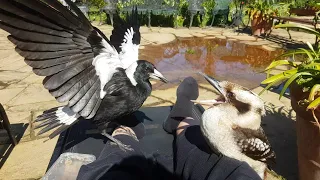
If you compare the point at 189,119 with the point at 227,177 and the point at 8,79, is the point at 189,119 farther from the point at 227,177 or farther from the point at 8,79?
the point at 8,79

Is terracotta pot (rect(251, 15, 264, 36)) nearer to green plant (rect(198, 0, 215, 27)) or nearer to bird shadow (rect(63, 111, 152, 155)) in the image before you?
green plant (rect(198, 0, 215, 27))

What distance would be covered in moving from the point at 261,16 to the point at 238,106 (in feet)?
20.4

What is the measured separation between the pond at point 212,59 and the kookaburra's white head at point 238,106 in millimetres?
2531

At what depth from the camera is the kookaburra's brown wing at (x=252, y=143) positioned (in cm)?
120

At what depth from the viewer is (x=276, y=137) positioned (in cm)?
251

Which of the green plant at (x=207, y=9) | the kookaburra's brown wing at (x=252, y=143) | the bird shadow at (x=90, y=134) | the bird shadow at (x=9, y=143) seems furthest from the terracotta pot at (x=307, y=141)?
the green plant at (x=207, y=9)

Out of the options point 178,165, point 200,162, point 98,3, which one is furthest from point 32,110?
point 98,3

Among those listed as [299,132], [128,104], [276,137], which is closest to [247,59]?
[276,137]

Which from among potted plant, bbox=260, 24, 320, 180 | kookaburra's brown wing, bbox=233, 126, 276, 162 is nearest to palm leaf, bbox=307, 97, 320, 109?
potted plant, bbox=260, 24, 320, 180

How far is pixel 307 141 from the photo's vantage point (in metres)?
1.69

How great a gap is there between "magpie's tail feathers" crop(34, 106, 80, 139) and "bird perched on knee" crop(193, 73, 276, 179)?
938 millimetres

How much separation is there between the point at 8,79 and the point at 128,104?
9.89 feet

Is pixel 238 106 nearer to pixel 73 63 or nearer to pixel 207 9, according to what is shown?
pixel 73 63

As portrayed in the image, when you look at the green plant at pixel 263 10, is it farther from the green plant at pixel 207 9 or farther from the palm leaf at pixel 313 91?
the palm leaf at pixel 313 91
